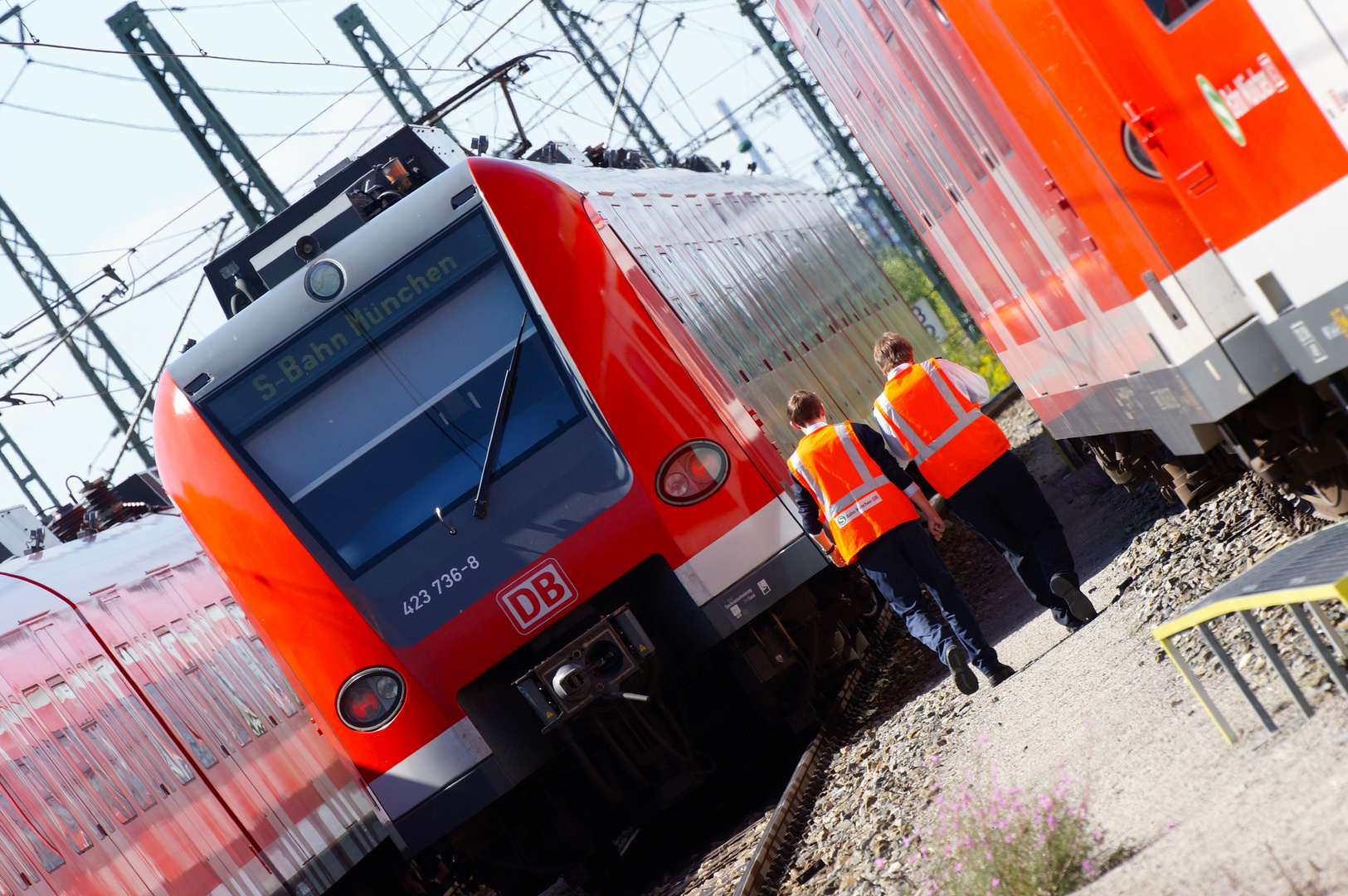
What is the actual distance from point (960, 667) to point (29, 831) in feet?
15.2

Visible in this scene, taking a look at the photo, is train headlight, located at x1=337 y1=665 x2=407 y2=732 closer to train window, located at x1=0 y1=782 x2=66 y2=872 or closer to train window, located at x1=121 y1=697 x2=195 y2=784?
train window, located at x1=0 y1=782 x2=66 y2=872

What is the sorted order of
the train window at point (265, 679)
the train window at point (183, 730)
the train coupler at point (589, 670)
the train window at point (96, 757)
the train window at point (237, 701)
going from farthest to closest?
the train window at point (265, 679) < the train window at point (237, 701) < the train window at point (183, 730) < the train window at point (96, 757) < the train coupler at point (589, 670)

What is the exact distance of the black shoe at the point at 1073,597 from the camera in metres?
5.92

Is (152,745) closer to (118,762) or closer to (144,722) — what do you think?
(144,722)

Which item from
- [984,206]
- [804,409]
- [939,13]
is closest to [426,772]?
[804,409]

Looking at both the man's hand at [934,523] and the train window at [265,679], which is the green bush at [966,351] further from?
the train window at [265,679]

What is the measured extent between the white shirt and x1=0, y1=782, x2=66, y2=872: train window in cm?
469

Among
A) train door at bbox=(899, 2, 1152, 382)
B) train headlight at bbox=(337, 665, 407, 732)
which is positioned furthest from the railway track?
train door at bbox=(899, 2, 1152, 382)

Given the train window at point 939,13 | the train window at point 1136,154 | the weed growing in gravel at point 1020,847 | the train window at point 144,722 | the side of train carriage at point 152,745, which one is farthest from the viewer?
the train window at point 144,722

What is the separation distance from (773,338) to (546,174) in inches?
115

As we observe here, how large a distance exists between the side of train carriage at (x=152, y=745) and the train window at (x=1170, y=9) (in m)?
4.85

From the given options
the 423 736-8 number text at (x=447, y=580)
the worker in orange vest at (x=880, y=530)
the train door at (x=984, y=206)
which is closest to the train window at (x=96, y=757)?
the 423 736-8 number text at (x=447, y=580)

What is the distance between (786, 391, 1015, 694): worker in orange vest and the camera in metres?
6.08

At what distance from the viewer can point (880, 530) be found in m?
6.12
